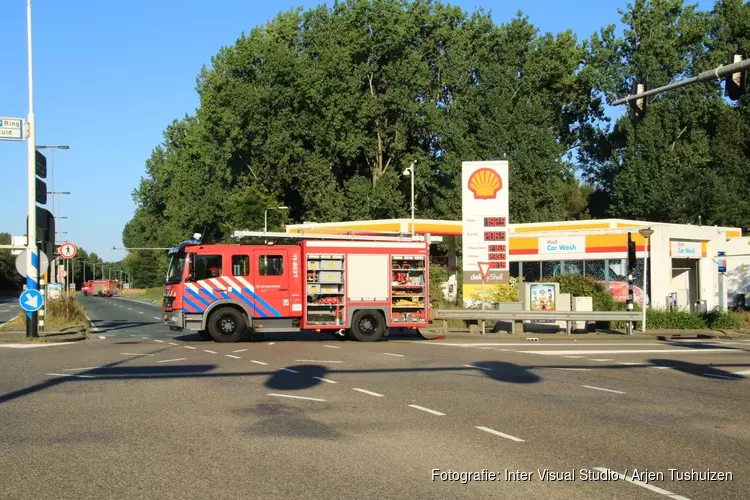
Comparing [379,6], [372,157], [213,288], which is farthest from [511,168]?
[213,288]

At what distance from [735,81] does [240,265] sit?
14.1 metres

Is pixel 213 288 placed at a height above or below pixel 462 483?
above

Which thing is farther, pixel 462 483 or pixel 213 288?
pixel 213 288

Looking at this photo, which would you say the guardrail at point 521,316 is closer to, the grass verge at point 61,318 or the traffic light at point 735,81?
the grass verge at point 61,318

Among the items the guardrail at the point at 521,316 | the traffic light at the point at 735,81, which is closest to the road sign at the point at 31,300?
the guardrail at the point at 521,316

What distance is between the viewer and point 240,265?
929 inches

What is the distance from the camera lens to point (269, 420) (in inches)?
396

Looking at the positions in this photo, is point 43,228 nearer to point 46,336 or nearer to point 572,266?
point 46,336

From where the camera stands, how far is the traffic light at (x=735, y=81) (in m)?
14.6

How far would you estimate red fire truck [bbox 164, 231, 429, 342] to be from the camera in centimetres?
2338

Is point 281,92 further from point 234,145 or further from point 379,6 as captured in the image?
point 379,6

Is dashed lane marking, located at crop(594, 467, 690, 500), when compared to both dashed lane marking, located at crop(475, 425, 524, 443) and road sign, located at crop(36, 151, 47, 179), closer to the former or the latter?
dashed lane marking, located at crop(475, 425, 524, 443)

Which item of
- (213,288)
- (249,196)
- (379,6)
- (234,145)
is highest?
(379,6)

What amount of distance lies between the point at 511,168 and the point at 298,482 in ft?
191
